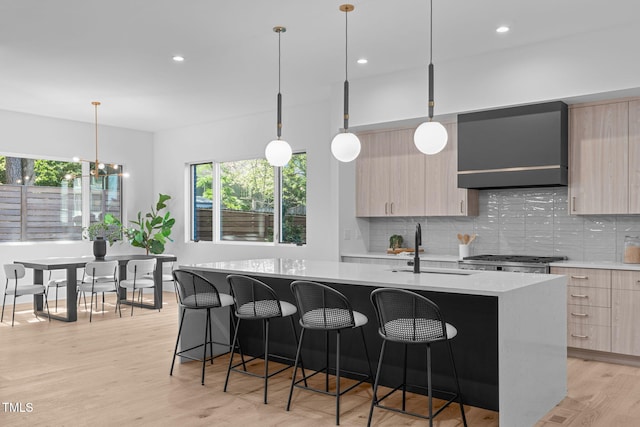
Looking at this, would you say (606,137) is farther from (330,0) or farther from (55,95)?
(55,95)

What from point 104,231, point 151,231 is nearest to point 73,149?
point 104,231

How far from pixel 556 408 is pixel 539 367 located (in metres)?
0.43

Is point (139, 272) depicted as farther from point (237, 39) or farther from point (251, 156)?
point (237, 39)

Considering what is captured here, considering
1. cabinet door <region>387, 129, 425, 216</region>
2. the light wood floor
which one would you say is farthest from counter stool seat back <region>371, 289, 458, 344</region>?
cabinet door <region>387, 129, 425, 216</region>

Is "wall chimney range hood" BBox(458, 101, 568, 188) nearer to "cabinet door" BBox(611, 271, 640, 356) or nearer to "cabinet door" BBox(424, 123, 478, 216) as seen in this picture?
"cabinet door" BBox(424, 123, 478, 216)

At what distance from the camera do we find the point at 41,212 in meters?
8.10

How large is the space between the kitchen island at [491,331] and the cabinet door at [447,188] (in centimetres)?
188

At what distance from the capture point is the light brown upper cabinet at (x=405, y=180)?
5703 millimetres

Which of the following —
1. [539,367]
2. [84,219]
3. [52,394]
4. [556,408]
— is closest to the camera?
[539,367]

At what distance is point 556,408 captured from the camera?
3.49 meters

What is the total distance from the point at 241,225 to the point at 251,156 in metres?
1.09

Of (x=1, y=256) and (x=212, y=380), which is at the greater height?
(x=1, y=256)

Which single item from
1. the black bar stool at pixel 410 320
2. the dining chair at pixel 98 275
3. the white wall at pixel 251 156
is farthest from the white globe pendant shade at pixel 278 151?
the dining chair at pixel 98 275

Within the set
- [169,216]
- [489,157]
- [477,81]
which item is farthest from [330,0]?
[169,216]
